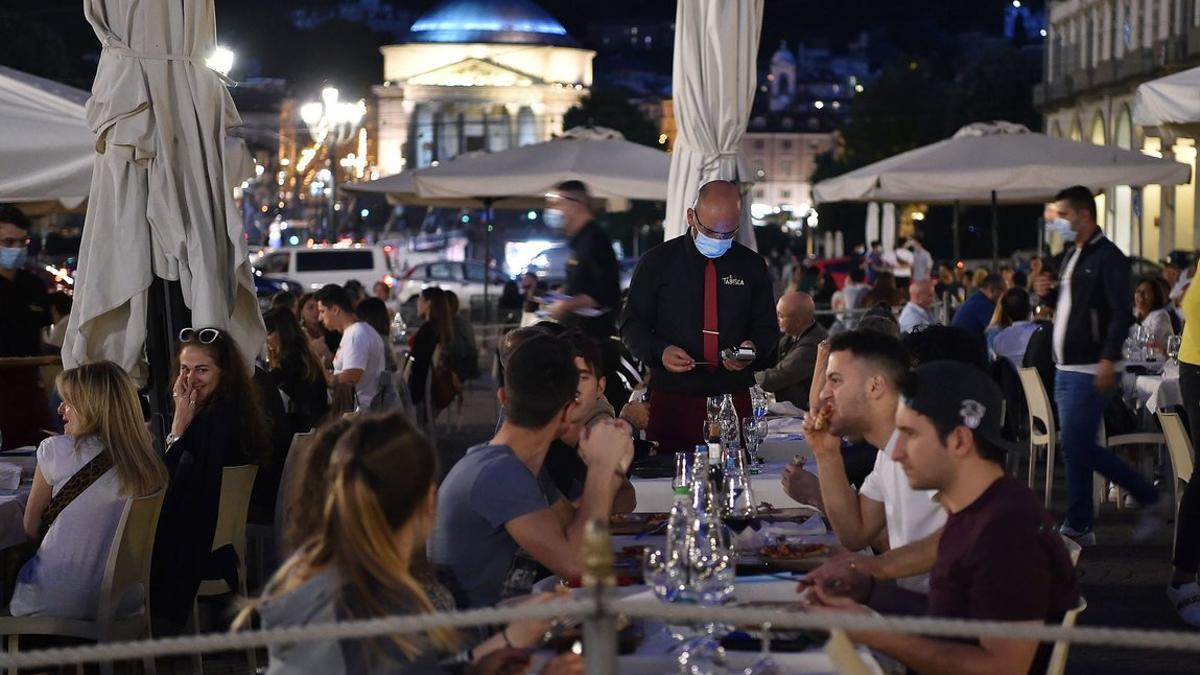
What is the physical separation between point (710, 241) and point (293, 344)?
2.38 m

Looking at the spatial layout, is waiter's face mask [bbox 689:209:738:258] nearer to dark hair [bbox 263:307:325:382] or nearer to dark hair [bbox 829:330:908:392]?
dark hair [bbox 263:307:325:382]

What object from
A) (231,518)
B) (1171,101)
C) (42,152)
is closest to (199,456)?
(231,518)

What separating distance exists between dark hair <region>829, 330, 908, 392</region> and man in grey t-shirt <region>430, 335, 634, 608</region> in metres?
0.79

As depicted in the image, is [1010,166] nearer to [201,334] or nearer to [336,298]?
[336,298]

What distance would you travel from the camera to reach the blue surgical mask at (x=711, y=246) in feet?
28.9

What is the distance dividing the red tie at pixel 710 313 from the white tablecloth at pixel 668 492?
1.67 meters

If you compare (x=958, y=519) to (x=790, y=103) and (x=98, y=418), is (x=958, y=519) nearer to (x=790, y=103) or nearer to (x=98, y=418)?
(x=98, y=418)

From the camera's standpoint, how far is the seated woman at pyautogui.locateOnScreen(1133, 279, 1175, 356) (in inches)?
512

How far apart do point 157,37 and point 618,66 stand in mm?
181522

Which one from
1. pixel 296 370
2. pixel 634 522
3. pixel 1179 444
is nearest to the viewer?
pixel 634 522

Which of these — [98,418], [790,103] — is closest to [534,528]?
[98,418]

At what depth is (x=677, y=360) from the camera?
27.7 feet

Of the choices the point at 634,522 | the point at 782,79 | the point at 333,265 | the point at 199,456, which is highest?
the point at 782,79

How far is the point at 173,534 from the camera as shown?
6871 mm
